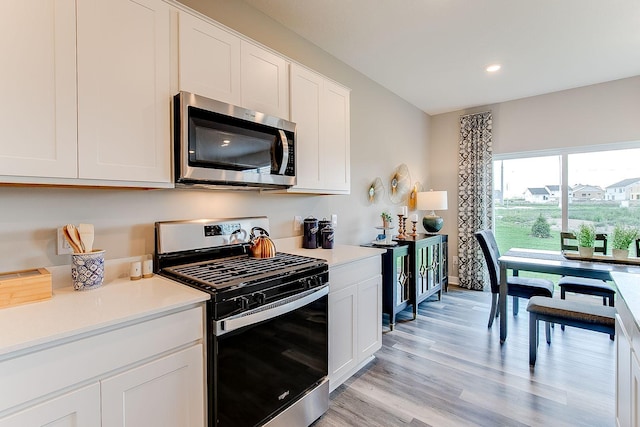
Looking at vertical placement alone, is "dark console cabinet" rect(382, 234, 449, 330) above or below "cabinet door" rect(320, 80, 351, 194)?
below

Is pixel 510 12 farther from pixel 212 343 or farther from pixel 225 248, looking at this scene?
pixel 212 343

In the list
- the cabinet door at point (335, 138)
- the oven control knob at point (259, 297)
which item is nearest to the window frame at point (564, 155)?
the cabinet door at point (335, 138)

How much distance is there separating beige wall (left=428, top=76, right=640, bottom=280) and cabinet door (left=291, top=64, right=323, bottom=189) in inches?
128

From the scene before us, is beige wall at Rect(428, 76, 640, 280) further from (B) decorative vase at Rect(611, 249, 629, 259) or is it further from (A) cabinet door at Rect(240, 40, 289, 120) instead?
(A) cabinet door at Rect(240, 40, 289, 120)

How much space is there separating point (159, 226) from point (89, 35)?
2.96 ft

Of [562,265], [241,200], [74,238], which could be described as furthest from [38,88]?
[562,265]

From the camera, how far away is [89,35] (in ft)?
4.13

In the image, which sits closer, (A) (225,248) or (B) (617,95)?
(A) (225,248)

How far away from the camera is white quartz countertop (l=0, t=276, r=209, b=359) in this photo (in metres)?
0.92

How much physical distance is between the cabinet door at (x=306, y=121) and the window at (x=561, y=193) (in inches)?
137

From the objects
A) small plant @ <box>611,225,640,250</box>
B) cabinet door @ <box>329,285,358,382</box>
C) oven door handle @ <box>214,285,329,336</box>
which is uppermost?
small plant @ <box>611,225,640,250</box>

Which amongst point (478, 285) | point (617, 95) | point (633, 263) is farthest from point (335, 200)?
point (617, 95)

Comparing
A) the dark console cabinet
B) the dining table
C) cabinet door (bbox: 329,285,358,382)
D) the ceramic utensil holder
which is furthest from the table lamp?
the ceramic utensil holder

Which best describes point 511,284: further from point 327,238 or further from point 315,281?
point 315,281
